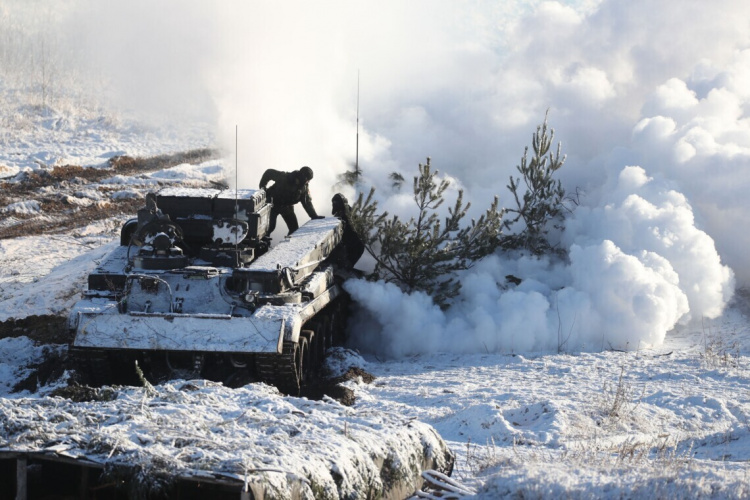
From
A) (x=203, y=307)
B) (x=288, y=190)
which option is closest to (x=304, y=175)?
(x=288, y=190)

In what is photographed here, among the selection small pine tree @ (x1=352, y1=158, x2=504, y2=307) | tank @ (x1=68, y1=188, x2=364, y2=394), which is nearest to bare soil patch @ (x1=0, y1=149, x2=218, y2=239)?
small pine tree @ (x1=352, y1=158, x2=504, y2=307)

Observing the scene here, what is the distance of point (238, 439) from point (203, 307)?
4.84 metres

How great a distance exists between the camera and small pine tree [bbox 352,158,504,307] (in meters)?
14.0

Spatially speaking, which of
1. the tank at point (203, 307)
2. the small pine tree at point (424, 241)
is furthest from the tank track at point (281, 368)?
the small pine tree at point (424, 241)

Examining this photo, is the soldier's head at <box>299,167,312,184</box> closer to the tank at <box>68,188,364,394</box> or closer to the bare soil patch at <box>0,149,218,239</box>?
the tank at <box>68,188,364,394</box>

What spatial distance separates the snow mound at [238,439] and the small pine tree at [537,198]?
9.12m

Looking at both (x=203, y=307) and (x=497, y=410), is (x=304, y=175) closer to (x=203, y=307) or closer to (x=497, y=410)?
(x=203, y=307)

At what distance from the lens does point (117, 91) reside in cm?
3334

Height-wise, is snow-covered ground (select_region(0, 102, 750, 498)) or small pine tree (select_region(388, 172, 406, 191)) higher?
small pine tree (select_region(388, 172, 406, 191))

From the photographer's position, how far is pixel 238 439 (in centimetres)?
566

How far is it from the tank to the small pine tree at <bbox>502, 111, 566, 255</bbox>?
14.3 feet

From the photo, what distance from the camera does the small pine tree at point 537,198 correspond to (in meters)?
15.4

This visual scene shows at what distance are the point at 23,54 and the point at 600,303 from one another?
2631cm

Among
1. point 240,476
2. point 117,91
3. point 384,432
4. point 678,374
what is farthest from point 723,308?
point 117,91
